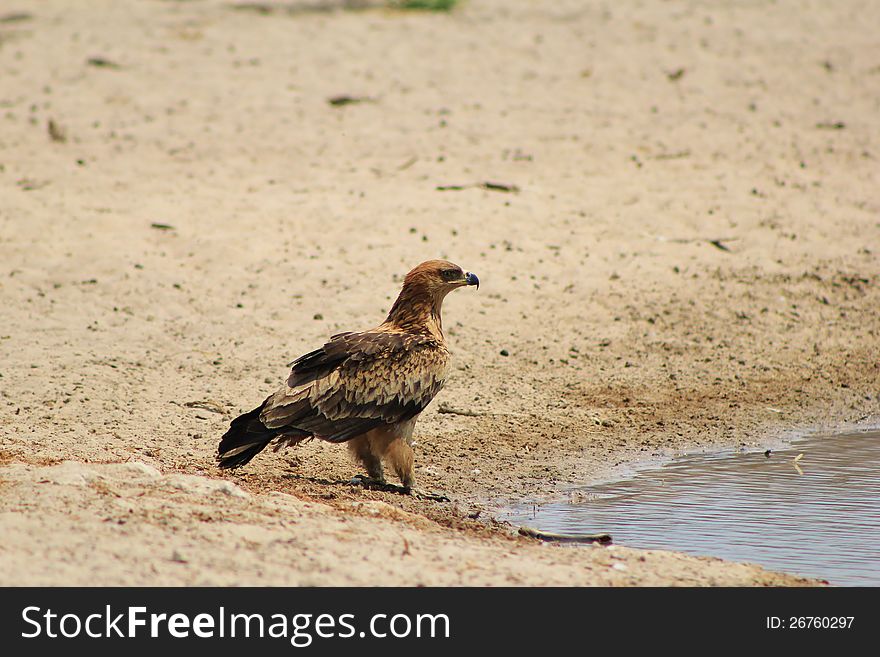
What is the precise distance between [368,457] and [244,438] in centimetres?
82

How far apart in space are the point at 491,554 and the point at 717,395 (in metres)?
3.96

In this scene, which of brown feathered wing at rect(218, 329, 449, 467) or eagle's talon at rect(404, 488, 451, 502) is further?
eagle's talon at rect(404, 488, 451, 502)

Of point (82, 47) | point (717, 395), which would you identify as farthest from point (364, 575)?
point (82, 47)

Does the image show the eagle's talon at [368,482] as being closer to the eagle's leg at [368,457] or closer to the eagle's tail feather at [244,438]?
the eagle's leg at [368,457]

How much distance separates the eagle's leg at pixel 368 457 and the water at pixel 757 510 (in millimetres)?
832

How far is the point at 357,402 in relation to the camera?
748cm

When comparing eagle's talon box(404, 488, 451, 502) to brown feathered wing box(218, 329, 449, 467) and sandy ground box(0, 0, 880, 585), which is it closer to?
sandy ground box(0, 0, 880, 585)

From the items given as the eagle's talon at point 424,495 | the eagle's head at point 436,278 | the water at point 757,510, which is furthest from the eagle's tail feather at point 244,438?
the water at point 757,510

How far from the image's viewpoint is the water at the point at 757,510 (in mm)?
6879

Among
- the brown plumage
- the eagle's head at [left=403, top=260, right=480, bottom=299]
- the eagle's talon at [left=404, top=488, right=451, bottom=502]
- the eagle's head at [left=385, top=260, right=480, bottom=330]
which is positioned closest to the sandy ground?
the eagle's talon at [left=404, top=488, right=451, bottom=502]

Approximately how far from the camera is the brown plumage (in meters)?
7.29

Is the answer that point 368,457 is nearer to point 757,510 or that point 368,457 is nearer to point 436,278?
point 436,278

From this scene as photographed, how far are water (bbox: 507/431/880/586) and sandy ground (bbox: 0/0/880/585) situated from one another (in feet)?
1.12

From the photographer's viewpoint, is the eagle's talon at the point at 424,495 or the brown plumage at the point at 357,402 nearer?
the brown plumage at the point at 357,402
